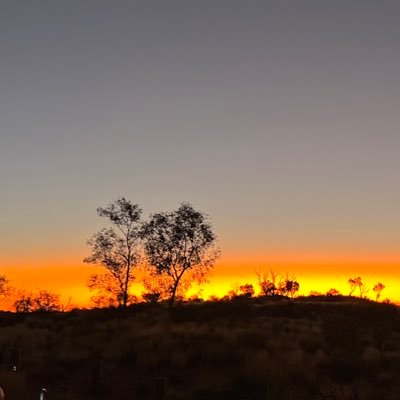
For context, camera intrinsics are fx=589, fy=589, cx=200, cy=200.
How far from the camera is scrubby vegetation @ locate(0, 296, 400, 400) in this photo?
67.3 ft

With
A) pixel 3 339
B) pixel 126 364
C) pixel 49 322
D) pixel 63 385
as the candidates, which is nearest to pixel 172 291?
pixel 49 322

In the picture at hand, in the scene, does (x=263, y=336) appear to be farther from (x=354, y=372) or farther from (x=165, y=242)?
(x=165, y=242)

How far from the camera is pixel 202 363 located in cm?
2541

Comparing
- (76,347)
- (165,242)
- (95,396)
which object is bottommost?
(95,396)

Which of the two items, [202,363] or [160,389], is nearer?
[160,389]

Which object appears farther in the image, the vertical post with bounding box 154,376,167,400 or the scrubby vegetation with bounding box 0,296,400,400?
the scrubby vegetation with bounding box 0,296,400,400

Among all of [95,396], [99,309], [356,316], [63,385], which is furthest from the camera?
[99,309]

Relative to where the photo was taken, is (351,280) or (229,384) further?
(351,280)

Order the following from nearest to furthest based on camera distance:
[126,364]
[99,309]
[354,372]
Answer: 1. [354,372]
2. [126,364]
3. [99,309]

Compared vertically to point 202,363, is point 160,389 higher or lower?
lower

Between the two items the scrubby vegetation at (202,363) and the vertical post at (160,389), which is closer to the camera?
the vertical post at (160,389)

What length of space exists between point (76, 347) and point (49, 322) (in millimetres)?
17169

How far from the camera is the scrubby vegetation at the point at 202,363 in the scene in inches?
808

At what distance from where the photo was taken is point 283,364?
2355cm
